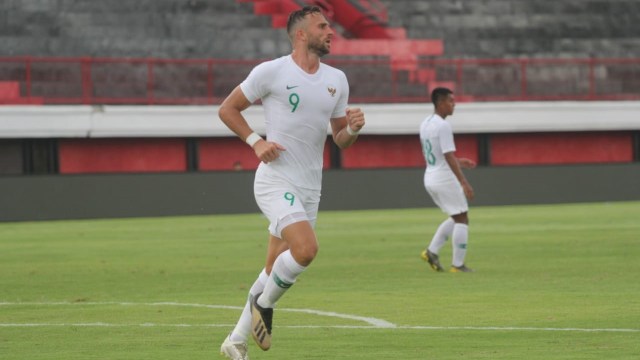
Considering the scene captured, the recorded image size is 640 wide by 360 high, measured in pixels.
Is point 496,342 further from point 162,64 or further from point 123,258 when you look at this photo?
point 162,64

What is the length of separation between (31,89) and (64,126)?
1.40 metres

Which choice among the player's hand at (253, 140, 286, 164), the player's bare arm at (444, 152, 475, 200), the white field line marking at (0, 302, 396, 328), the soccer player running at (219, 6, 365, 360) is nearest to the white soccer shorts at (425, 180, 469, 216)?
the player's bare arm at (444, 152, 475, 200)

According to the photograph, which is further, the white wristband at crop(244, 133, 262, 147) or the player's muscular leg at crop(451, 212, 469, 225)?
the player's muscular leg at crop(451, 212, 469, 225)

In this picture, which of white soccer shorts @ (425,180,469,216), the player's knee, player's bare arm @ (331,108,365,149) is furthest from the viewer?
white soccer shorts @ (425,180,469,216)

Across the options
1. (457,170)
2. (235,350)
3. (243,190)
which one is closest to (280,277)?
(235,350)

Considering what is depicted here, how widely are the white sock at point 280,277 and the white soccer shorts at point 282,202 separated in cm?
22

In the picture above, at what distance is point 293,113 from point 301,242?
947 mm

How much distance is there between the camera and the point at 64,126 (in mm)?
37156

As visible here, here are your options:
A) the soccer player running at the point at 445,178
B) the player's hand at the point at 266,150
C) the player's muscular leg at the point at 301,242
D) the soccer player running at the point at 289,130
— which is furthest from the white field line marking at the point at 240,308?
the soccer player running at the point at 445,178

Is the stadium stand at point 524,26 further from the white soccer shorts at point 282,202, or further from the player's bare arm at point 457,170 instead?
the white soccer shorts at point 282,202

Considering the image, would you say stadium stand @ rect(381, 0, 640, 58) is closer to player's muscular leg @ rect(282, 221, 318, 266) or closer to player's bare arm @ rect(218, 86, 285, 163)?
player's bare arm @ rect(218, 86, 285, 163)

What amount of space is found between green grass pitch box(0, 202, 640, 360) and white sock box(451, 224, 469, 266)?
36 centimetres

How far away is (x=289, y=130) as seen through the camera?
9492 mm

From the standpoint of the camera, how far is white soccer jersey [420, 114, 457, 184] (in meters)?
16.9
